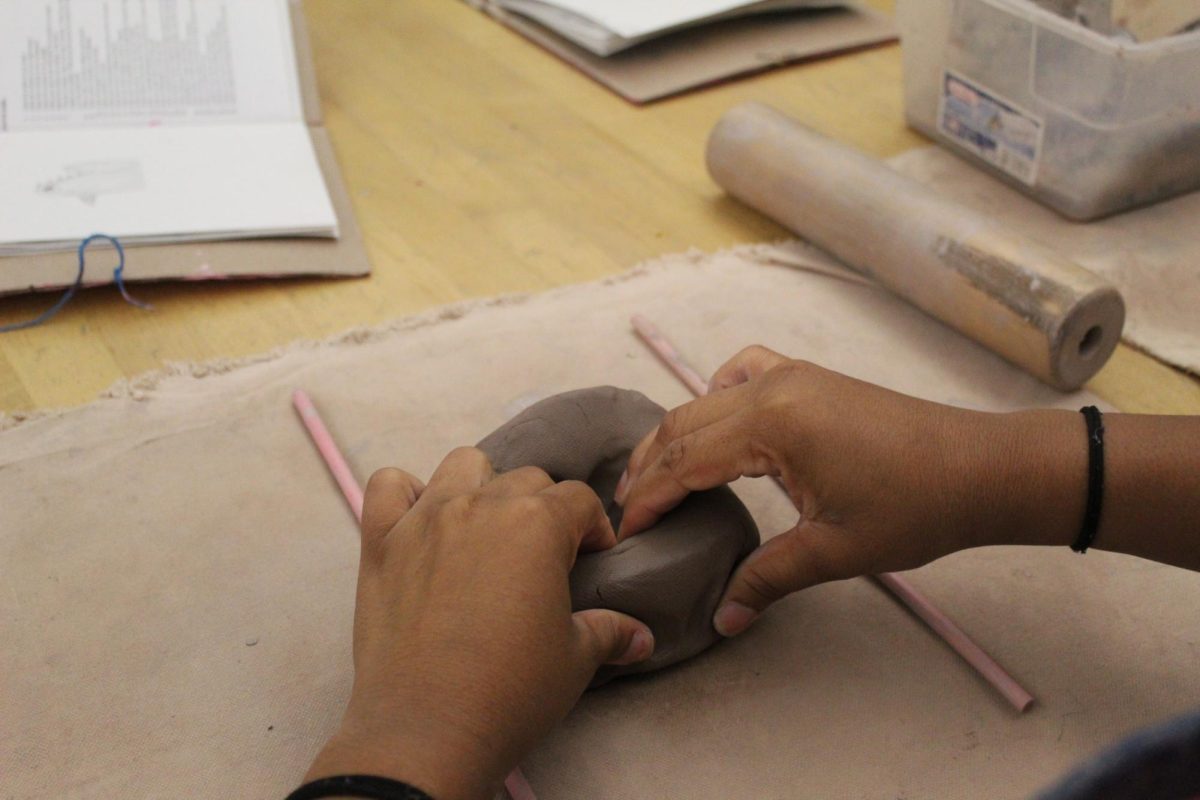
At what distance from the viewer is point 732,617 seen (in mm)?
878

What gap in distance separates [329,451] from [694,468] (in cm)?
41

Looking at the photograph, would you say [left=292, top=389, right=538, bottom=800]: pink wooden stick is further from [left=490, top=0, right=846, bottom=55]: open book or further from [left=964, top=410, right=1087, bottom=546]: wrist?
[left=490, top=0, right=846, bottom=55]: open book

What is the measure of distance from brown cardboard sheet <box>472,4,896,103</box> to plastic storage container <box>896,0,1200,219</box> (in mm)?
288

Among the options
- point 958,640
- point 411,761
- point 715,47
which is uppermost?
point 715,47

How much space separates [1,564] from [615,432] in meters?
0.56

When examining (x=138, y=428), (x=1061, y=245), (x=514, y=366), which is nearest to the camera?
(x=138, y=428)

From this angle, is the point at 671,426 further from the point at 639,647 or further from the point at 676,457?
the point at 639,647

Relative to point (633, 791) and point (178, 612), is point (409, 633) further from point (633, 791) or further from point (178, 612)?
point (178, 612)

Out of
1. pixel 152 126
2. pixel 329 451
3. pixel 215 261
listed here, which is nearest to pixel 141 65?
pixel 152 126

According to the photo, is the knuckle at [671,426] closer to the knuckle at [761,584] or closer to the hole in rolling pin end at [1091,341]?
the knuckle at [761,584]

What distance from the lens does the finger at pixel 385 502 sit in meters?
0.84

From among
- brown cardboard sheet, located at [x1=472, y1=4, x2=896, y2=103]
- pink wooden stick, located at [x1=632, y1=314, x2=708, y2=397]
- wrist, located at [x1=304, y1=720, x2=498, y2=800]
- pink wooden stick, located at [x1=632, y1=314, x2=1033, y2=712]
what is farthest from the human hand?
brown cardboard sheet, located at [x1=472, y1=4, x2=896, y2=103]

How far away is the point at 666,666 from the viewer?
2.92ft

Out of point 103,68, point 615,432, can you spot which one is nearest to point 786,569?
point 615,432
